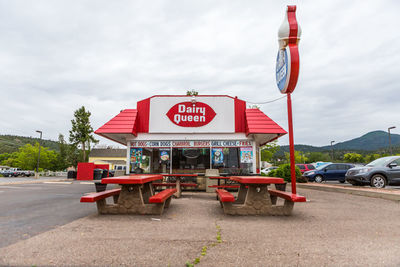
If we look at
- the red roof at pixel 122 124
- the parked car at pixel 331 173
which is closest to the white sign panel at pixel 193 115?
the red roof at pixel 122 124

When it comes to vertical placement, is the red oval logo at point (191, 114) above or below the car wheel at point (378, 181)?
above

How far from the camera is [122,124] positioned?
1232cm

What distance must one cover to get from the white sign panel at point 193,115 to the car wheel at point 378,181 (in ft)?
20.9

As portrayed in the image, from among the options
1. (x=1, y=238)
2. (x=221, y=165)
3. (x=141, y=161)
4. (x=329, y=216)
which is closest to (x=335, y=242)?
(x=329, y=216)

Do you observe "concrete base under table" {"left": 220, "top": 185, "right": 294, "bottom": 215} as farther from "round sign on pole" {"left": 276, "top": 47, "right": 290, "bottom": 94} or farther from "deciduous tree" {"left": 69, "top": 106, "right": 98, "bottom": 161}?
"deciduous tree" {"left": 69, "top": 106, "right": 98, "bottom": 161}

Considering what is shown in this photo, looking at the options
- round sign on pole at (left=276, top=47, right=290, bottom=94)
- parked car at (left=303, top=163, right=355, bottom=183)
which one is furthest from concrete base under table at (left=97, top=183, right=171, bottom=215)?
parked car at (left=303, top=163, right=355, bottom=183)

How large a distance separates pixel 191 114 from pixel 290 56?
6.82 meters

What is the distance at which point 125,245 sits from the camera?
3.42m

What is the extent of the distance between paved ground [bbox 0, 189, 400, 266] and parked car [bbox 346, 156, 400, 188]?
20.3ft

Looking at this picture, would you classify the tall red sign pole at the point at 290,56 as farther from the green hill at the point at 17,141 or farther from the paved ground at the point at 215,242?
the green hill at the point at 17,141

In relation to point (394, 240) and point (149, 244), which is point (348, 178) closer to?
point (394, 240)

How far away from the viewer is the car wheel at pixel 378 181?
34.6 feet

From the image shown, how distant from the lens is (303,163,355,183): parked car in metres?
17.6

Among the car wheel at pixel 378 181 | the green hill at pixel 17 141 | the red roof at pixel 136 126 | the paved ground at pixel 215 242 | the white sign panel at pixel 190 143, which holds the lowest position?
the paved ground at pixel 215 242
